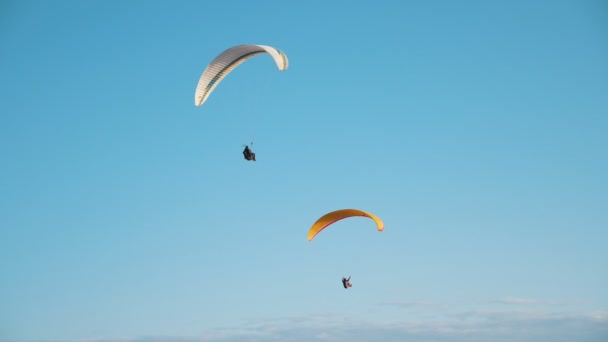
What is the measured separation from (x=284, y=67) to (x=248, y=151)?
20.3 ft

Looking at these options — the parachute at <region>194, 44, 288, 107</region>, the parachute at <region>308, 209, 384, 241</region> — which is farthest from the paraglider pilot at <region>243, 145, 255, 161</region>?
the parachute at <region>308, 209, 384, 241</region>

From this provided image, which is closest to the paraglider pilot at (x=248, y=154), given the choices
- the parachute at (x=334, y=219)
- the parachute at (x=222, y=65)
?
the parachute at (x=222, y=65)

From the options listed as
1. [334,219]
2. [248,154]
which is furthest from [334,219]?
[248,154]

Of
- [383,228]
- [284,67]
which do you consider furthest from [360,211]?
[284,67]

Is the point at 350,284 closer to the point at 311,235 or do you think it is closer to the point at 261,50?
the point at 311,235

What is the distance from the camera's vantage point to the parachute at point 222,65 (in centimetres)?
5053

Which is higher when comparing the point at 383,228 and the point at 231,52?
the point at 231,52

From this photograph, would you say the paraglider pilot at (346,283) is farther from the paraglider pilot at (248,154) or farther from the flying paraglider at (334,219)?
the paraglider pilot at (248,154)

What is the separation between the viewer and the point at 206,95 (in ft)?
171

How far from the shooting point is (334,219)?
5375 cm

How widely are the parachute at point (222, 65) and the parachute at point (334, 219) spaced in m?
10.3

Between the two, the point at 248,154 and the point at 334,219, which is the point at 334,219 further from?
the point at 248,154

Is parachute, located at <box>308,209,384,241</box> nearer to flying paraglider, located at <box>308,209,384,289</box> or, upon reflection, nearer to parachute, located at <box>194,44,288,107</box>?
flying paraglider, located at <box>308,209,384,289</box>

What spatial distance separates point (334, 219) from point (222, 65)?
38.6 feet
